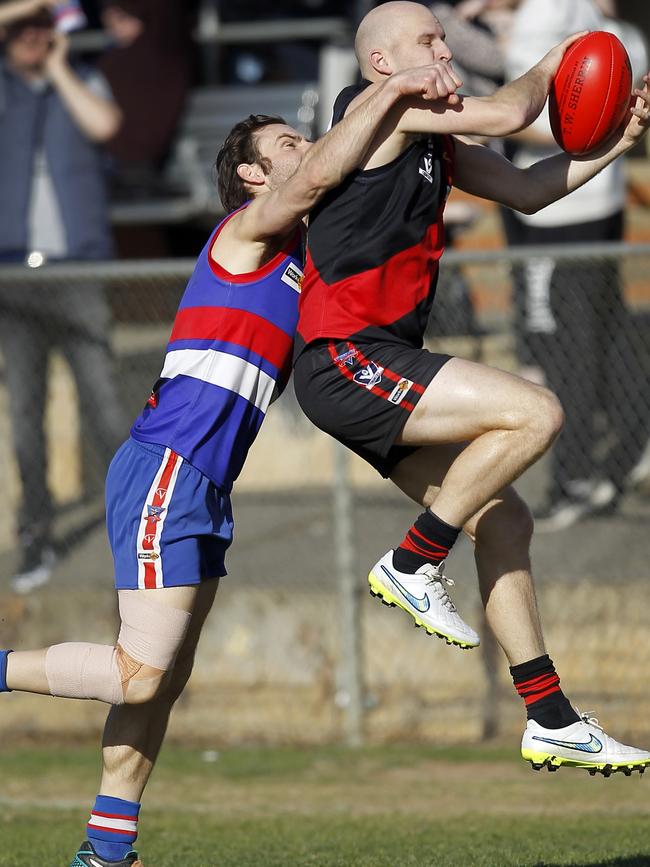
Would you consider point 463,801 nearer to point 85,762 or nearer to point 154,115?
point 85,762

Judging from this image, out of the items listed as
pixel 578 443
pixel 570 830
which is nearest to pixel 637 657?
pixel 578 443

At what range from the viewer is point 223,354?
4754 millimetres

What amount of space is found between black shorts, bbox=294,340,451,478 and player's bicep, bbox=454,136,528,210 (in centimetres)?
66

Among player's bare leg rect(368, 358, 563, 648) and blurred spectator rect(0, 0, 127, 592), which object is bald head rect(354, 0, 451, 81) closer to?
player's bare leg rect(368, 358, 563, 648)

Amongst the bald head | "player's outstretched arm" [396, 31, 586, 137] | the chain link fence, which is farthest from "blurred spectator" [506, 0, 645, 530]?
"player's outstretched arm" [396, 31, 586, 137]

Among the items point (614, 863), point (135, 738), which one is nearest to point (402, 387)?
point (135, 738)

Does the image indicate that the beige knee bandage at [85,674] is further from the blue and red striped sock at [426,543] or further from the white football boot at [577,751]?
the white football boot at [577,751]

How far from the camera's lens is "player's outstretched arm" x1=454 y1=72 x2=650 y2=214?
16.1ft

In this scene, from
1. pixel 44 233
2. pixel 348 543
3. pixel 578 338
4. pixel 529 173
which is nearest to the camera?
pixel 529 173

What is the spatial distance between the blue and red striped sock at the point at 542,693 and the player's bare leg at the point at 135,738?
41.1 inches

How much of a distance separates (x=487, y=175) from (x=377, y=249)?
0.66 metres

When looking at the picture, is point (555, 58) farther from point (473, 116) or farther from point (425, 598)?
point (425, 598)

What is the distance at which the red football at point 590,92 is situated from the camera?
467 centimetres

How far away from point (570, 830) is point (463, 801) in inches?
30.5
